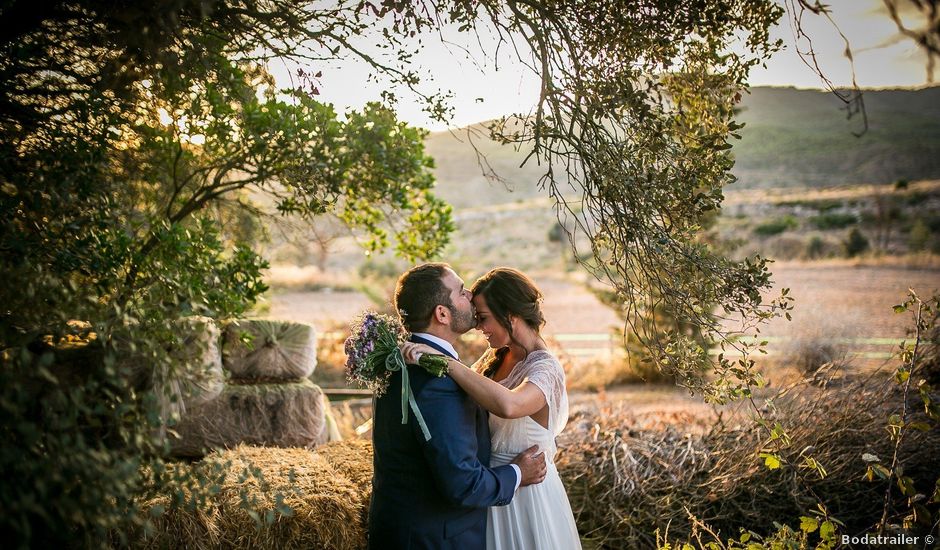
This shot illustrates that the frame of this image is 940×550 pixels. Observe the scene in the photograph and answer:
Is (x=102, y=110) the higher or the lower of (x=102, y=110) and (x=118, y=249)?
the higher

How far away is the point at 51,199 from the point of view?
329 centimetres

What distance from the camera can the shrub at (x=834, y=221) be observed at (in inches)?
1480

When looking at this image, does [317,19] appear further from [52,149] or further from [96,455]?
[96,455]

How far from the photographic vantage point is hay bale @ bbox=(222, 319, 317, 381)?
245 inches

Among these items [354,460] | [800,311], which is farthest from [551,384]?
[800,311]

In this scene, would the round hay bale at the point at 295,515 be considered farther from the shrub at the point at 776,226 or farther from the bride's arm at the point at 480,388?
the shrub at the point at 776,226

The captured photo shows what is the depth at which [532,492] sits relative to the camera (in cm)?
383

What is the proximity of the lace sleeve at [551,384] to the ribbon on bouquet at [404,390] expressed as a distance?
0.75 meters

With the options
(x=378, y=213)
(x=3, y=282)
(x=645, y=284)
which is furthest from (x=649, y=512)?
(x=3, y=282)

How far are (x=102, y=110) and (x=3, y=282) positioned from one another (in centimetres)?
167

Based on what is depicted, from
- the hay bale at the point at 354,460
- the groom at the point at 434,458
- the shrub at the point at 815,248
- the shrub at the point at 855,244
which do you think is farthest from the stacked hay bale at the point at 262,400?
the shrub at the point at 855,244

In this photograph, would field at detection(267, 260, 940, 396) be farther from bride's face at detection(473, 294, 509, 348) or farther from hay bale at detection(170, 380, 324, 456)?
bride's face at detection(473, 294, 509, 348)

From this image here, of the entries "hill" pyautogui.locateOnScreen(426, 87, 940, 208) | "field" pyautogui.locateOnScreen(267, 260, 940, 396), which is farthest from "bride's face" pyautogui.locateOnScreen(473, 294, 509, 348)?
"hill" pyautogui.locateOnScreen(426, 87, 940, 208)

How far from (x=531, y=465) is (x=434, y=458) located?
2.36ft
